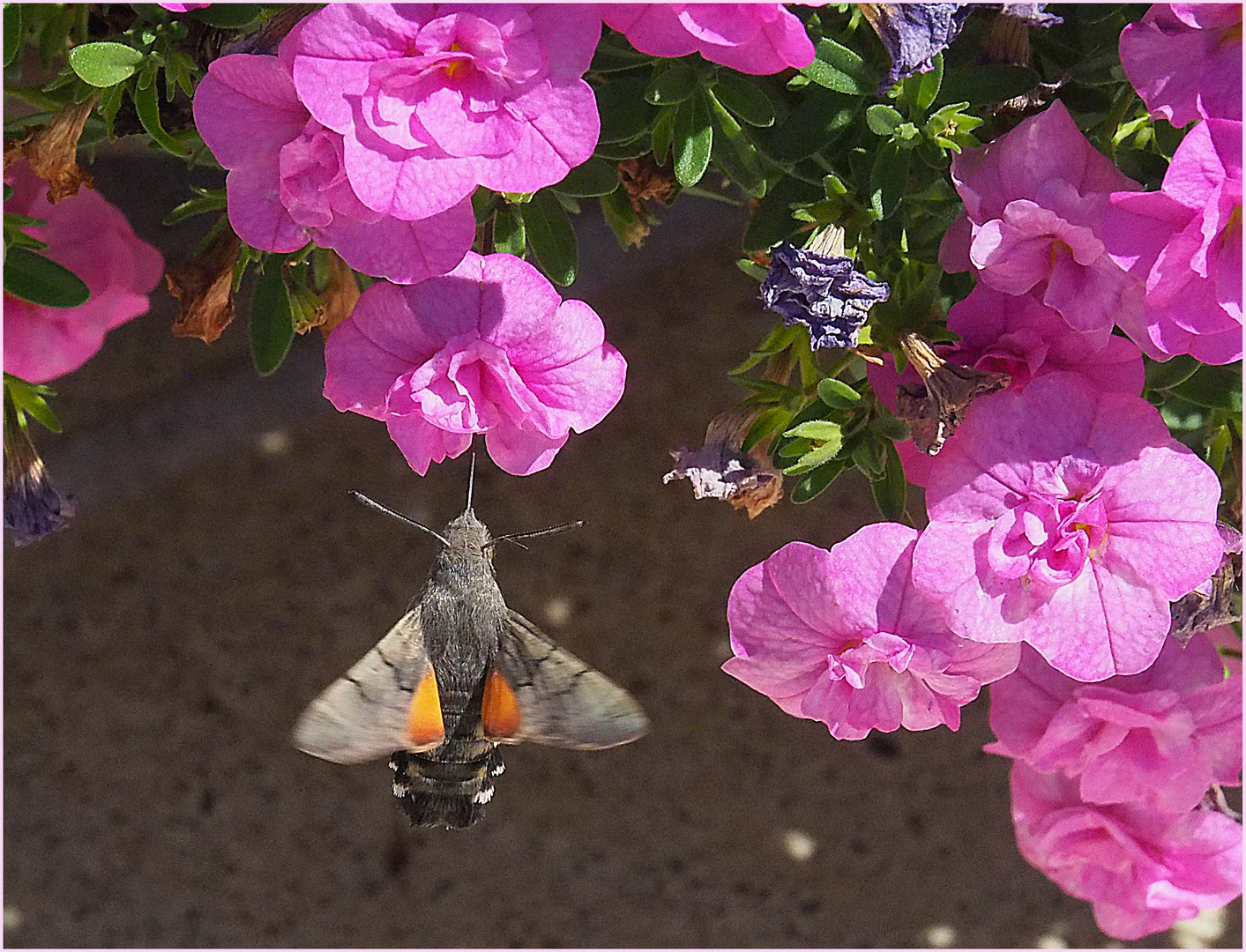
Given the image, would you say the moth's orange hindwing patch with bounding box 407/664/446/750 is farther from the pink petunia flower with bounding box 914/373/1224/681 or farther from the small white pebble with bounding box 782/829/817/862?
the small white pebble with bounding box 782/829/817/862

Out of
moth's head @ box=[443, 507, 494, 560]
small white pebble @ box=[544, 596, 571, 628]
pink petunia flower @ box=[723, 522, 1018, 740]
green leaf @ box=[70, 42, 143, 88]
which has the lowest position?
small white pebble @ box=[544, 596, 571, 628]

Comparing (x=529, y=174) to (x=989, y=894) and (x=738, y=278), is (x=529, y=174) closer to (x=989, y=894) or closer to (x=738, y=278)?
(x=738, y=278)

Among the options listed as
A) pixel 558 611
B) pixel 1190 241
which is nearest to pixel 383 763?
pixel 558 611

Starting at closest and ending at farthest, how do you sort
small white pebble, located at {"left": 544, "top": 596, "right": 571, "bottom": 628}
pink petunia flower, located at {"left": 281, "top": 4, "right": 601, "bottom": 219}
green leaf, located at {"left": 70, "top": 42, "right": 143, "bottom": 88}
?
pink petunia flower, located at {"left": 281, "top": 4, "right": 601, "bottom": 219}, green leaf, located at {"left": 70, "top": 42, "right": 143, "bottom": 88}, small white pebble, located at {"left": 544, "top": 596, "right": 571, "bottom": 628}

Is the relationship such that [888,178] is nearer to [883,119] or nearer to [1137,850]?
[883,119]

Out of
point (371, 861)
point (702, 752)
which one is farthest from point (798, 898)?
point (371, 861)

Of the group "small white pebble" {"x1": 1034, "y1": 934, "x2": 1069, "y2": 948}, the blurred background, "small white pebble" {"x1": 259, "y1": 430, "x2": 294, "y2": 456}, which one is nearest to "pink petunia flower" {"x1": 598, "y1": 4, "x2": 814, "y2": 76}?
the blurred background
